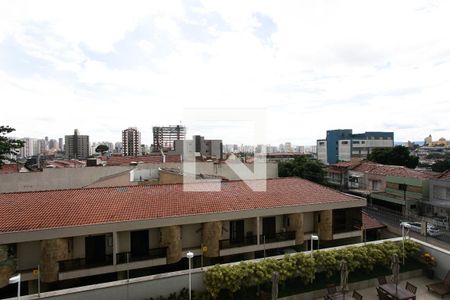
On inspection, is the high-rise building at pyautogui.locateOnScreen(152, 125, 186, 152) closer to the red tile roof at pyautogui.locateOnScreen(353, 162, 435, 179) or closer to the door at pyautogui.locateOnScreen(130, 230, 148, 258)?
the red tile roof at pyautogui.locateOnScreen(353, 162, 435, 179)

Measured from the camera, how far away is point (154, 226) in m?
13.9

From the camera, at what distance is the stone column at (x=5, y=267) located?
11859mm

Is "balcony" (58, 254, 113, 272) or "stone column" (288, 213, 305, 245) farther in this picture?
"stone column" (288, 213, 305, 245)

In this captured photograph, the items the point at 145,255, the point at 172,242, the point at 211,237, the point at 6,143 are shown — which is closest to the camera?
the point at 172,242

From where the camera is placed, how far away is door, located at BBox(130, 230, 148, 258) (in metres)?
14.5

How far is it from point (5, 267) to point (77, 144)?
5388 inches

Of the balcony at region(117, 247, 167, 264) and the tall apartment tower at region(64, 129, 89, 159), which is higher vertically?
the tall apartment tower at region(64, 129, 89, 159)

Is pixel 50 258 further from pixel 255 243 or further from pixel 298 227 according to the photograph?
pixel 298 227

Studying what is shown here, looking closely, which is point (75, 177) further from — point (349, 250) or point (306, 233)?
point (349, 250)

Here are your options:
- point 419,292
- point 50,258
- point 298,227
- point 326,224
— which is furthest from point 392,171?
point 50,258

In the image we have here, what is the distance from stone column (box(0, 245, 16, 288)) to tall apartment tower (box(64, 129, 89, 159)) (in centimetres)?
12904

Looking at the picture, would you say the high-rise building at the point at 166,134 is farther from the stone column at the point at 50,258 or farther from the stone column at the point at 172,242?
the stone column at the point at 50,258

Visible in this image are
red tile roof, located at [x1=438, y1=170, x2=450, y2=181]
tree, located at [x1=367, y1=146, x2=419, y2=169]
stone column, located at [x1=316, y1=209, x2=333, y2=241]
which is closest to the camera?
stone column, located at [x1=316, y1=209, x2=333, y2=241]

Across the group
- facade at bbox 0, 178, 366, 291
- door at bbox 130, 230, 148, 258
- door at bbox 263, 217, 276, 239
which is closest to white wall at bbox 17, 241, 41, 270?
facade at bbox 0, 178, 366, 291
